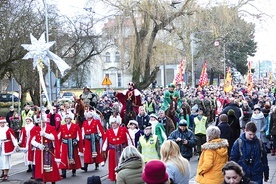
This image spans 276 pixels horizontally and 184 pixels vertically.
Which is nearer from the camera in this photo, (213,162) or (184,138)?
(213,162)

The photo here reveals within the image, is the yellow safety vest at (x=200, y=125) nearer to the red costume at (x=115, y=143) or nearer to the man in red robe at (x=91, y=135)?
the man in red robe at (x=91, y=135)

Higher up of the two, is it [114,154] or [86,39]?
[86,39]

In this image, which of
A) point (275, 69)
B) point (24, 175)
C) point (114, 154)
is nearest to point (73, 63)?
point (24, 175)

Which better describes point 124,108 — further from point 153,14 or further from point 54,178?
point 153,14

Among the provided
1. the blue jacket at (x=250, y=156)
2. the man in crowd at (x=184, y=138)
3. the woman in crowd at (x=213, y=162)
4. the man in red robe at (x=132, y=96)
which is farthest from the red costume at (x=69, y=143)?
the blue jacket at (x=250, y=156)

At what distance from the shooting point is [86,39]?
37344 millimetres

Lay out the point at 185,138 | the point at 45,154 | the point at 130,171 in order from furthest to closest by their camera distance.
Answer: the point at 45,154
the point at 185,138
the point at 130,171

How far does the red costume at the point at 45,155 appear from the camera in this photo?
13.0 m

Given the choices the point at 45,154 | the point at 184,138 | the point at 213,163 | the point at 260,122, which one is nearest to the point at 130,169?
the point at 213,163

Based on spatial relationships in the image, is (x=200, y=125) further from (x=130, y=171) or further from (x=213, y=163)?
(x=130, y=171)

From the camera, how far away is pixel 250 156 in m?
8.07

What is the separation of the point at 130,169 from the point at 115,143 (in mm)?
6352

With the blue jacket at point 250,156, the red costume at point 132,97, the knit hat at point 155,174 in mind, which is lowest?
the blue jacket at point 250,156

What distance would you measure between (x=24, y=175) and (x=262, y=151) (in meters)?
8.49
